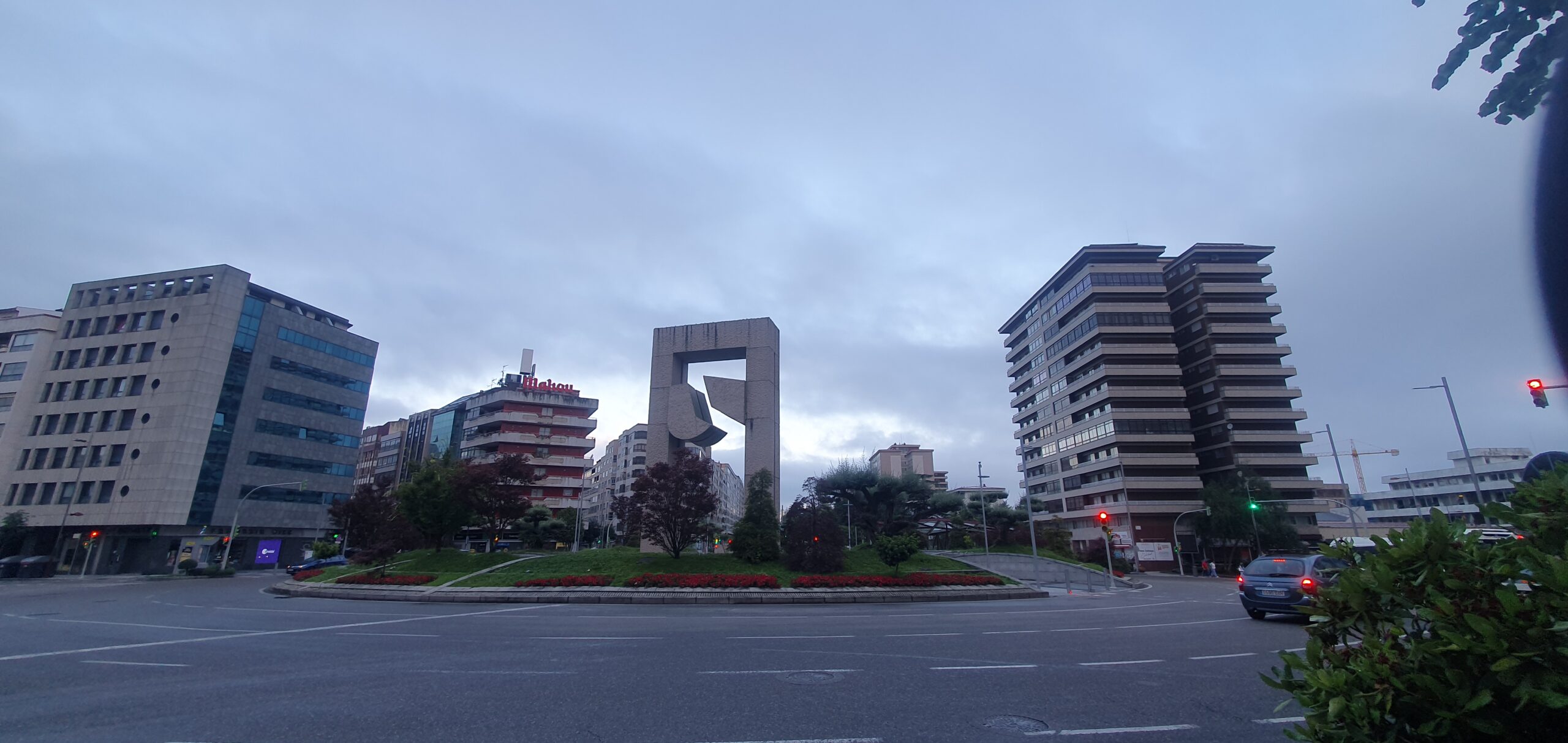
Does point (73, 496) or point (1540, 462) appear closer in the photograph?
point (1540, 462)

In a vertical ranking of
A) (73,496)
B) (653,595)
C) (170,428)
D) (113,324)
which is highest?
(113,324)

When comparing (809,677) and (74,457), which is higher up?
(74,457)

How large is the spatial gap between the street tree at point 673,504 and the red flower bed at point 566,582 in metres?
4.48

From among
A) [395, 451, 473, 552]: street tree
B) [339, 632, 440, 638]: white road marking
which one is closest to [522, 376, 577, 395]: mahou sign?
[395, 451, 473, 552]: street tree

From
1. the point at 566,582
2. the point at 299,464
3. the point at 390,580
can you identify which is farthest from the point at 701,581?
the point at 299,464

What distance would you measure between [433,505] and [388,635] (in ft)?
83.2

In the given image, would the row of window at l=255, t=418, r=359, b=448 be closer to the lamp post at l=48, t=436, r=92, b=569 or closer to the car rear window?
the lamp post at l=48, t=436, r=92, b=569

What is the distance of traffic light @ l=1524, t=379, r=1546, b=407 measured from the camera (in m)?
18.1

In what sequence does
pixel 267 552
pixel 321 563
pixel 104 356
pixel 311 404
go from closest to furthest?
pixel 321 563
pixel 267 552
pixel 104 356
pixel 311 404

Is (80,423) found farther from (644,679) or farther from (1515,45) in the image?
(1515,45)

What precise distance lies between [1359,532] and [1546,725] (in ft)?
275

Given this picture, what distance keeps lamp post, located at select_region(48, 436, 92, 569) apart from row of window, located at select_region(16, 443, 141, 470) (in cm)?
6

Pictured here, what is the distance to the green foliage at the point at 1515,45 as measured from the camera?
3.75m

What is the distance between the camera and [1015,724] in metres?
6.09
